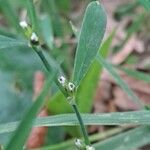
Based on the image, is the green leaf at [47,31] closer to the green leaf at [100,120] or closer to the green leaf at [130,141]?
the green leaf at [130,141]

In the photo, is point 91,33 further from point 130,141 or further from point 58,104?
point 58,104

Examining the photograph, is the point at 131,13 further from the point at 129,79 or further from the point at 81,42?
the point at 81,42

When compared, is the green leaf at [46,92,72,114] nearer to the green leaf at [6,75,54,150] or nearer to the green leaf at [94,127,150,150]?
the green leaf at [94,127,150,150]

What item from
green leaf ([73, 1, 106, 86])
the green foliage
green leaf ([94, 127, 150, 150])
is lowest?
green leaf ([94, 127, 150, 150])

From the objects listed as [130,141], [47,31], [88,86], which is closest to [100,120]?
[130,141]

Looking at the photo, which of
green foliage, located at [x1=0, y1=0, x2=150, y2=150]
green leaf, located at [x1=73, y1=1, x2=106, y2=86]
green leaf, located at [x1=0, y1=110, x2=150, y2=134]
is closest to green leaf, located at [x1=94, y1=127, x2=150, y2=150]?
green foliage, located at [x1=0, y1=0, x2=150, y2=150]

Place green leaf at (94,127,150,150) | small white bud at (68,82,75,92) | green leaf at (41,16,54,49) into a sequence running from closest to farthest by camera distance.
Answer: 1. small white bud at (68,82,75,92)
2. green leaf at (94,127,150,150)
3. green leaf at (41,16,54,49)
